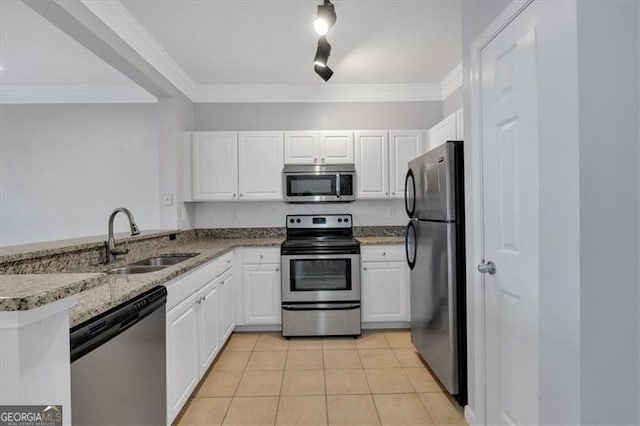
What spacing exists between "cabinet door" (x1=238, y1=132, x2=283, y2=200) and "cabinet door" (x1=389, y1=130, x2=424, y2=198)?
1.20 meters

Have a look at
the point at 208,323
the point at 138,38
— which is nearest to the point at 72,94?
the point at 138,38

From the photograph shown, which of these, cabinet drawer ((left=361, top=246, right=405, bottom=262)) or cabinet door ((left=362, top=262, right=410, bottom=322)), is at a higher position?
cabinet drawer ((left=361, top=246, right=405, bottom=262))

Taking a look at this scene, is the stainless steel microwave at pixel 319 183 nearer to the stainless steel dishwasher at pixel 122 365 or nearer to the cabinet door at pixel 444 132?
the cabinet door at pixel 444 132

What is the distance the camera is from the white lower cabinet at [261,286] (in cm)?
325

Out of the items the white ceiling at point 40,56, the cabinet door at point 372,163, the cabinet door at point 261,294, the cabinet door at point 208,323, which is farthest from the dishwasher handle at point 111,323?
the cabinet door at point 372,163

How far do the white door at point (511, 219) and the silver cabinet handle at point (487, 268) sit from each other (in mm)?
21

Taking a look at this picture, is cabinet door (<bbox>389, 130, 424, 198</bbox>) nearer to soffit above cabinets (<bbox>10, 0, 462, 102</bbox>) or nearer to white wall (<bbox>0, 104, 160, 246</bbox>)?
soffit above cabinets (<bbox>10, 0, 462, 102</bbox>)

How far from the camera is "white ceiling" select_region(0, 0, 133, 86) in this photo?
96.7 inches

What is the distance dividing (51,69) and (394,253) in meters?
3.95

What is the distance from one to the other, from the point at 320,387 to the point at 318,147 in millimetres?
2292

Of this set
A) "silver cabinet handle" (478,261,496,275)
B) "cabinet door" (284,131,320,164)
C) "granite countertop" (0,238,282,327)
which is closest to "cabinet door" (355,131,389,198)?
"cabinet door" (284,131,320,164)

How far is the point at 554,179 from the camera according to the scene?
3.76ft

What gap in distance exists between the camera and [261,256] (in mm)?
3254

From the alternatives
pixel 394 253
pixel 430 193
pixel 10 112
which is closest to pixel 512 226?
pixel 430 193
